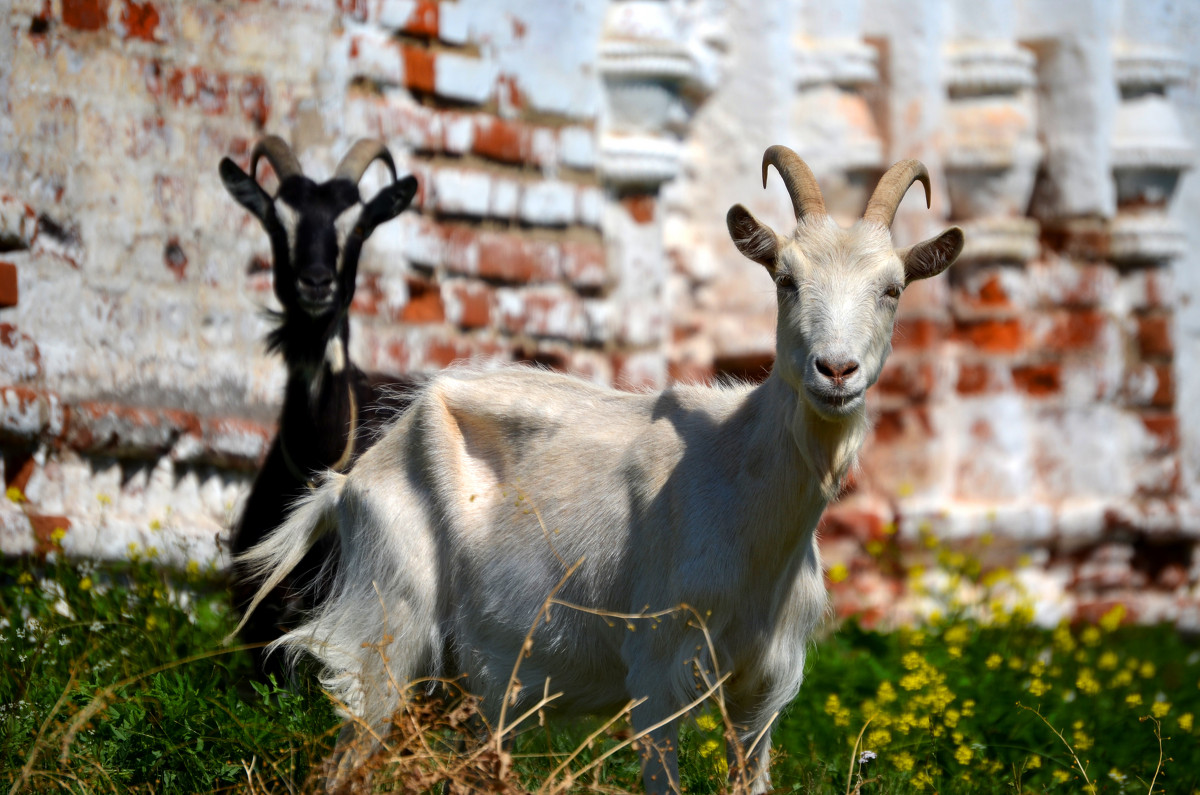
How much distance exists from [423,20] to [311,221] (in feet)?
5.09

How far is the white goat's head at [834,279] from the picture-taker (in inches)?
122

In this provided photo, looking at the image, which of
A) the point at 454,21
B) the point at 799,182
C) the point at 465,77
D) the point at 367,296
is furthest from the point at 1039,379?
the point at 799,182

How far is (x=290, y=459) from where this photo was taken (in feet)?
14.6

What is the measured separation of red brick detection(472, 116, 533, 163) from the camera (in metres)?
5.93

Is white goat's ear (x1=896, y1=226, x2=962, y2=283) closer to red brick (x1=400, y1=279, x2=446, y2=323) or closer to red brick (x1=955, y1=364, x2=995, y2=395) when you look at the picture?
red brick (x1=400, y1=279, x2=446, y2=323)

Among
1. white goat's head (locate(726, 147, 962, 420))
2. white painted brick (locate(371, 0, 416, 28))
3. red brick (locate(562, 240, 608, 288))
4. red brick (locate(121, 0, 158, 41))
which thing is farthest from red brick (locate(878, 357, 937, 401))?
red brick (locate(121, 0, 158, 41))

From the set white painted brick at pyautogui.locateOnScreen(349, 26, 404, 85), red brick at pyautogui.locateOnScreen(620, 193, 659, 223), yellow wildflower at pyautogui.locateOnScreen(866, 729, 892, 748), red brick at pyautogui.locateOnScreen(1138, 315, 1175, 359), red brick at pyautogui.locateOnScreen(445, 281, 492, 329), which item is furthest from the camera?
red brick at pyautogui.locateOnScreen(1138, 315, 1175, 359)

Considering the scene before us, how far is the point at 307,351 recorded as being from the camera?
4.55 meters

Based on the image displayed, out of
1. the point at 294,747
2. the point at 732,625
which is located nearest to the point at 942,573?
the point at 732,625

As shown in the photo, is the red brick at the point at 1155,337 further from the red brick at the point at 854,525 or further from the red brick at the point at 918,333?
the red brick at the point at 854,525

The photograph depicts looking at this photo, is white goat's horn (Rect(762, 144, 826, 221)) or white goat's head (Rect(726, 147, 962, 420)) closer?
white goat's head (Rect(726, 147, 962, 420))

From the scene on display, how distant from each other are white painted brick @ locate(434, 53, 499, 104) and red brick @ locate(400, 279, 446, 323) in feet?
2.95

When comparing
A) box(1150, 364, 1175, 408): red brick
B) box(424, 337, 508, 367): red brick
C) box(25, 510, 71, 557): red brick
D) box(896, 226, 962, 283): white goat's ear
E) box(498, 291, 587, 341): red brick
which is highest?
box(896, 226, 962, 283): white goat's ear

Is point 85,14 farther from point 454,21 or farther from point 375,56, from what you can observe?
point 454,21
